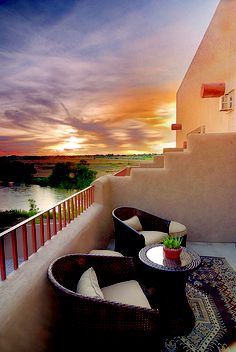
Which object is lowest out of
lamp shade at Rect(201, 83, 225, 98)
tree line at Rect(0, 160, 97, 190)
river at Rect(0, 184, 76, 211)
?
river at Rect(0, 184, 76, 211)

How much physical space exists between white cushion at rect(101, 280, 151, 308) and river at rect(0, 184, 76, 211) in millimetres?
28581

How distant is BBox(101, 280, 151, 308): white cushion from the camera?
202 centimetres

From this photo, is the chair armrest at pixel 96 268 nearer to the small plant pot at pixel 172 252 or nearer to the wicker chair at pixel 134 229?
the small plant pot at pixel 172 252

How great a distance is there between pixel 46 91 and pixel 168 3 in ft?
21.0

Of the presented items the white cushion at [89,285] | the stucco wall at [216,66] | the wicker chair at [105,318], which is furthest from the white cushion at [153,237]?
the stucco wall at [216,66]

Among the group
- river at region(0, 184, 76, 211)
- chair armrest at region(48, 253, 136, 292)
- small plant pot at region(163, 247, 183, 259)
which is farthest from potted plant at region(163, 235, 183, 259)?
river at region(0, 184, 76, 211)

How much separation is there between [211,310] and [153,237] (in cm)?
130

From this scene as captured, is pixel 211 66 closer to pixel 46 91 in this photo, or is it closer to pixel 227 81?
pixel 227 81

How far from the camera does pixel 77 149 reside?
21.6 metres

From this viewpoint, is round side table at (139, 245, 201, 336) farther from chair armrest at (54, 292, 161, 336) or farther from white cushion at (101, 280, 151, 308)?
chair armrest at (54, 292, 161, 336)

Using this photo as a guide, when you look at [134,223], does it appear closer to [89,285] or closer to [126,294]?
[126,294]

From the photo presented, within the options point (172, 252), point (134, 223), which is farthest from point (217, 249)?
point (172, 252)

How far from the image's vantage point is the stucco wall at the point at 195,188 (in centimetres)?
448

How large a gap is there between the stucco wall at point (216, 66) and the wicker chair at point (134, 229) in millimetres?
2492
